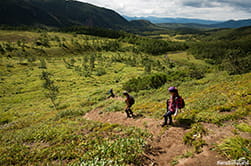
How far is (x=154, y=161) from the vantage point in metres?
6.54

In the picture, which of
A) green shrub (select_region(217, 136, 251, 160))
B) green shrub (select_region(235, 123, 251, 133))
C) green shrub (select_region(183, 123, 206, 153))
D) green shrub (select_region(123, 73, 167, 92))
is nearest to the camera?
green shrub (select_region(217, 136, 251, 160))

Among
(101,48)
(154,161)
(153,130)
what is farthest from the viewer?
(101,48)

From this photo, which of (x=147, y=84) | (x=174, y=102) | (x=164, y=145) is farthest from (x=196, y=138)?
(x=147, y=84)

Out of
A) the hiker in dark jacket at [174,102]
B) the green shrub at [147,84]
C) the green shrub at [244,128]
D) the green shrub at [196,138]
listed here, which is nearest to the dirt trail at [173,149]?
the green shrub at [196,138]

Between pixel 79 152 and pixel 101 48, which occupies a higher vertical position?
pixel 101 48

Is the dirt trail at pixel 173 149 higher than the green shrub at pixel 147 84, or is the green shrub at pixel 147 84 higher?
the dirt trail at pixel 173 149

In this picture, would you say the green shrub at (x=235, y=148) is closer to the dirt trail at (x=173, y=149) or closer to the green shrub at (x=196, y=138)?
the dirt trail at (x=173, y=149)

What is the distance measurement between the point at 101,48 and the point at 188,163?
181 metres

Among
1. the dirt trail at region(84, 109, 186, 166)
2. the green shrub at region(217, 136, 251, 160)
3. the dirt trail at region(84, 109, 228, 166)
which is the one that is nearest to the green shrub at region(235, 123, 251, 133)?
the dirt trail at region(84, 109, 228, 166)

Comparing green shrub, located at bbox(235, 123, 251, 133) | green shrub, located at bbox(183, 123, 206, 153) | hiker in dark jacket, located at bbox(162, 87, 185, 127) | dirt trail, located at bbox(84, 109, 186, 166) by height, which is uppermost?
hiker in dark jacket, located at bbox(162, 87, 185, 127)

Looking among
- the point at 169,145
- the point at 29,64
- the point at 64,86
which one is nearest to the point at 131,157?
the point at 169,145

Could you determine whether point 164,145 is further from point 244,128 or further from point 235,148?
point 244,128

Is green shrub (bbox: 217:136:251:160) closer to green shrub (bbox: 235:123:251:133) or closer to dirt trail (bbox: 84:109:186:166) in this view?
green shrub (bbox: 235:123:251:133)

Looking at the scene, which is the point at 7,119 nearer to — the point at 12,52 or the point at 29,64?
the point at 29,64
